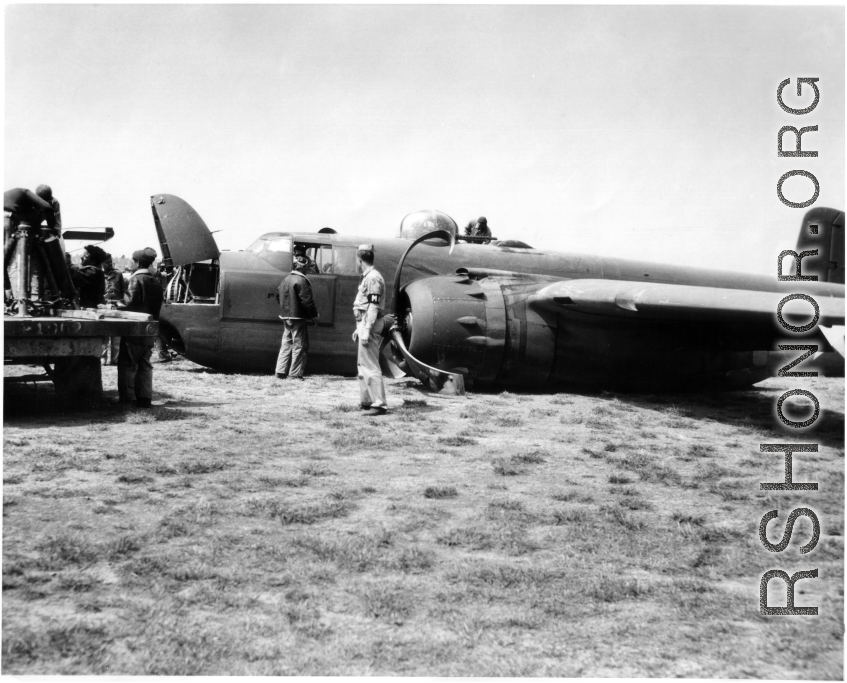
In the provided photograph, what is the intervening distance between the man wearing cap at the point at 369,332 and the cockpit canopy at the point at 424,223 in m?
4.25

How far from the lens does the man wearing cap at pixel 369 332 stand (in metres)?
7.84

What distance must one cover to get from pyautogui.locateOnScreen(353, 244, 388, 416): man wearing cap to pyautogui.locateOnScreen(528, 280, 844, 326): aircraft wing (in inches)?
91.9

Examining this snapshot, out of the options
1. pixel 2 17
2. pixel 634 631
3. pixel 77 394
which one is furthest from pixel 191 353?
pixel 634 631

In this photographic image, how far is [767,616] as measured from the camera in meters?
3.04

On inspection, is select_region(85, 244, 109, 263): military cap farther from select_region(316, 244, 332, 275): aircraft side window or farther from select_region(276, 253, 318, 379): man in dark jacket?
select_region(316, 244, 332, 275): aircraft side window

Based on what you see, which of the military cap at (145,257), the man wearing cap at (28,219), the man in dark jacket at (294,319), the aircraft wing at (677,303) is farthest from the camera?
the man in dark jacket at (294,319)

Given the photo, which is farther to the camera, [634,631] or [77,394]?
[77,394]

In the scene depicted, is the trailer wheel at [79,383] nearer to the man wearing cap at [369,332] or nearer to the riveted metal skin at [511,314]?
the man wearing cap at [369,332]

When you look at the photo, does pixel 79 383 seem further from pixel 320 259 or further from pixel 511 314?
pixel 511 314

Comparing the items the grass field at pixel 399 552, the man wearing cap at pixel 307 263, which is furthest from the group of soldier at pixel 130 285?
the man wearing cap at pixel 307 263

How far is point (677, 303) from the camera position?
7.66 metres

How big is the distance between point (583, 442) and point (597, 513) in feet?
7.45

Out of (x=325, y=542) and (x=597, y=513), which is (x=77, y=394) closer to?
(x=325, y=542)

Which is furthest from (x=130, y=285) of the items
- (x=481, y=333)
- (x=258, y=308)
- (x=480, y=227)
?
(x=480, y=227)
